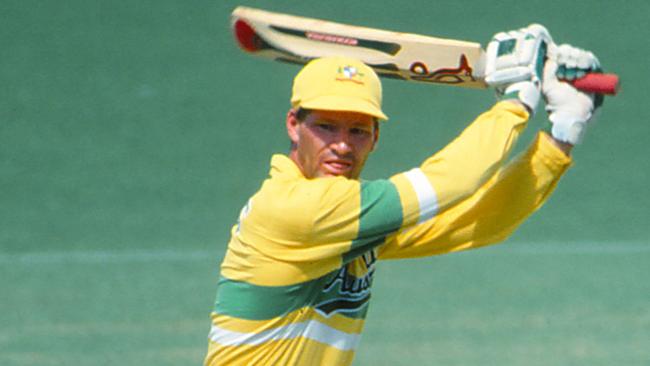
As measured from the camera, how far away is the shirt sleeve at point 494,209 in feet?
12.5

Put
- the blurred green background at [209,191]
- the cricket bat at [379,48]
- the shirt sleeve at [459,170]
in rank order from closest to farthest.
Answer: the shirt sleeve at [459,170], the cricket bat at [379,48], the blurred green background at [209,191]

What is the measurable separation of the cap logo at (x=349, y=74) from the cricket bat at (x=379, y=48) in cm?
41

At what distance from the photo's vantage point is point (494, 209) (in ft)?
12.8

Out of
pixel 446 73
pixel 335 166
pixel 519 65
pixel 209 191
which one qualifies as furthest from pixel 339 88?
pixel 209 191

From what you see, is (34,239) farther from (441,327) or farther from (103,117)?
(441,327)

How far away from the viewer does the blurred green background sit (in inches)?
248

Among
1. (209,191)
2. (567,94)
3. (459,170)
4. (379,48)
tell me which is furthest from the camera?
(209,191)

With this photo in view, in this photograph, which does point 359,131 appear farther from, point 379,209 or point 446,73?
point 446,73

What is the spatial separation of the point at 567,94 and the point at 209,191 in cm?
440

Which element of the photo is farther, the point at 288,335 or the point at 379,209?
the point at 288,335

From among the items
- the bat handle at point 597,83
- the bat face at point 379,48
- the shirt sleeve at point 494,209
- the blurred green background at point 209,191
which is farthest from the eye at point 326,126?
the blurred green background at point 209,191

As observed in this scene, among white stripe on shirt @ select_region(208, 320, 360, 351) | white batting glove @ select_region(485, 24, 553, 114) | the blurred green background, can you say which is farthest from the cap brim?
the blurred green background

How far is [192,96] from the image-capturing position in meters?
8.36

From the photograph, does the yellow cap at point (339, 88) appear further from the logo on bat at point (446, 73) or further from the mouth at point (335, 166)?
the logo on bat at point (446, 73)
